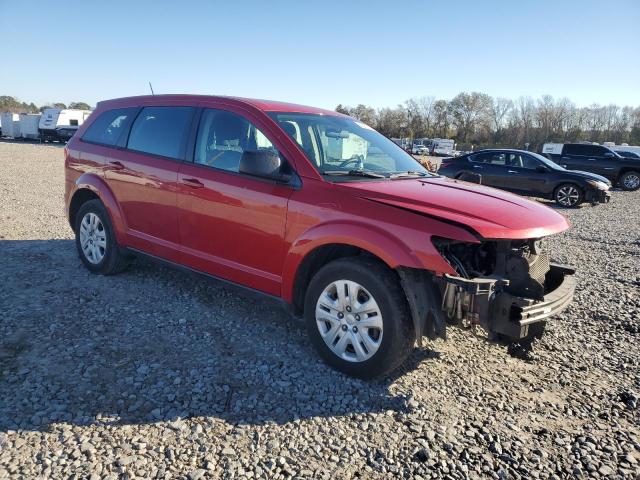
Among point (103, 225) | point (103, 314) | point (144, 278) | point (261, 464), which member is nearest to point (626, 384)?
point (261, 464)

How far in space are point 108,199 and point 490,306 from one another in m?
4.02

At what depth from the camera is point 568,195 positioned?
13523 millimetres

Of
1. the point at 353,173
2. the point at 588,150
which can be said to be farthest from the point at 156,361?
the point at 588,150

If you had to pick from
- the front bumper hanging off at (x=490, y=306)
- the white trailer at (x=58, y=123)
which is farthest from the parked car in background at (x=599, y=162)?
the white trailer at (x=58, y=123)

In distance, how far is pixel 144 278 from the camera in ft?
17.5

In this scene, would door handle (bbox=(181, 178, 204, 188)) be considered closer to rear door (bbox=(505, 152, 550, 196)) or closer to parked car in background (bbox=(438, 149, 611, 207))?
parked car in background (bbox=(438, 149, 611, 207))

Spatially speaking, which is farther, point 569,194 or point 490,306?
point 569,194

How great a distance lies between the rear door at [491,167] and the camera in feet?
46.3

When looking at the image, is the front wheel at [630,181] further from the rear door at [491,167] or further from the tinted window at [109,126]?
the tinted window at [109,126]

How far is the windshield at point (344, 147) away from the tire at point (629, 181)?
19610mm

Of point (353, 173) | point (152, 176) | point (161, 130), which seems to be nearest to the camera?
point (353, 173)

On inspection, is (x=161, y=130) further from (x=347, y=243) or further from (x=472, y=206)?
(x=472, y=206)

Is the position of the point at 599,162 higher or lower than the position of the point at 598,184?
higher

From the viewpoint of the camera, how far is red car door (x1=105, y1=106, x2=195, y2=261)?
176 inches
